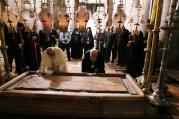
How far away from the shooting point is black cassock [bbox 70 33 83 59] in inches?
362

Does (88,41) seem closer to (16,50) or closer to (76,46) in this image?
(76,46)

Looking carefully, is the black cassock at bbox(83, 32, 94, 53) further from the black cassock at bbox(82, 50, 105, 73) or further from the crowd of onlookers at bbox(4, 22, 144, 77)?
the black cassock at bbox(82, 50, 105, 73)

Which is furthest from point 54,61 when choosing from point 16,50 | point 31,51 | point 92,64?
point 31,51

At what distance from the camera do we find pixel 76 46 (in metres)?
9.31

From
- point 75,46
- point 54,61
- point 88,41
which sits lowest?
point 75,46

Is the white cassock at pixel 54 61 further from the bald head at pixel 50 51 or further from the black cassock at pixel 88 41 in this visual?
the black cassock at pixel 88 41

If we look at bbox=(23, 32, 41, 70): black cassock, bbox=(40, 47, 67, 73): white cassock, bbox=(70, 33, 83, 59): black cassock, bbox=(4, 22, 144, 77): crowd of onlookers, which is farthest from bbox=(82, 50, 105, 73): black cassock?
bbox=(70, 33, 83, 59): black cassock

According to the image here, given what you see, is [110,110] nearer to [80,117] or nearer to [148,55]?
[80,117]

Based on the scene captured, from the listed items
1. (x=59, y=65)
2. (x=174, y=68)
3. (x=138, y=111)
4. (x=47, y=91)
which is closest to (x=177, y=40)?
(x=174, y=68)

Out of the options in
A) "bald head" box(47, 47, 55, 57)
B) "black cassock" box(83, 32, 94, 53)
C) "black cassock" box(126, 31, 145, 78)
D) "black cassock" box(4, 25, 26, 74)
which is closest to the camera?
"bald head" box(47, 47, 55, 57)

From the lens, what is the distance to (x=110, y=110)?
2.48 metres

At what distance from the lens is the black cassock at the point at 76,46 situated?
919 cm

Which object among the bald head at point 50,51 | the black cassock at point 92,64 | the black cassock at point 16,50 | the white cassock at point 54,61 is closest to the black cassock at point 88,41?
the black cassock at point 16,50

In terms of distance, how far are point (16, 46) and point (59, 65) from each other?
2057mm
